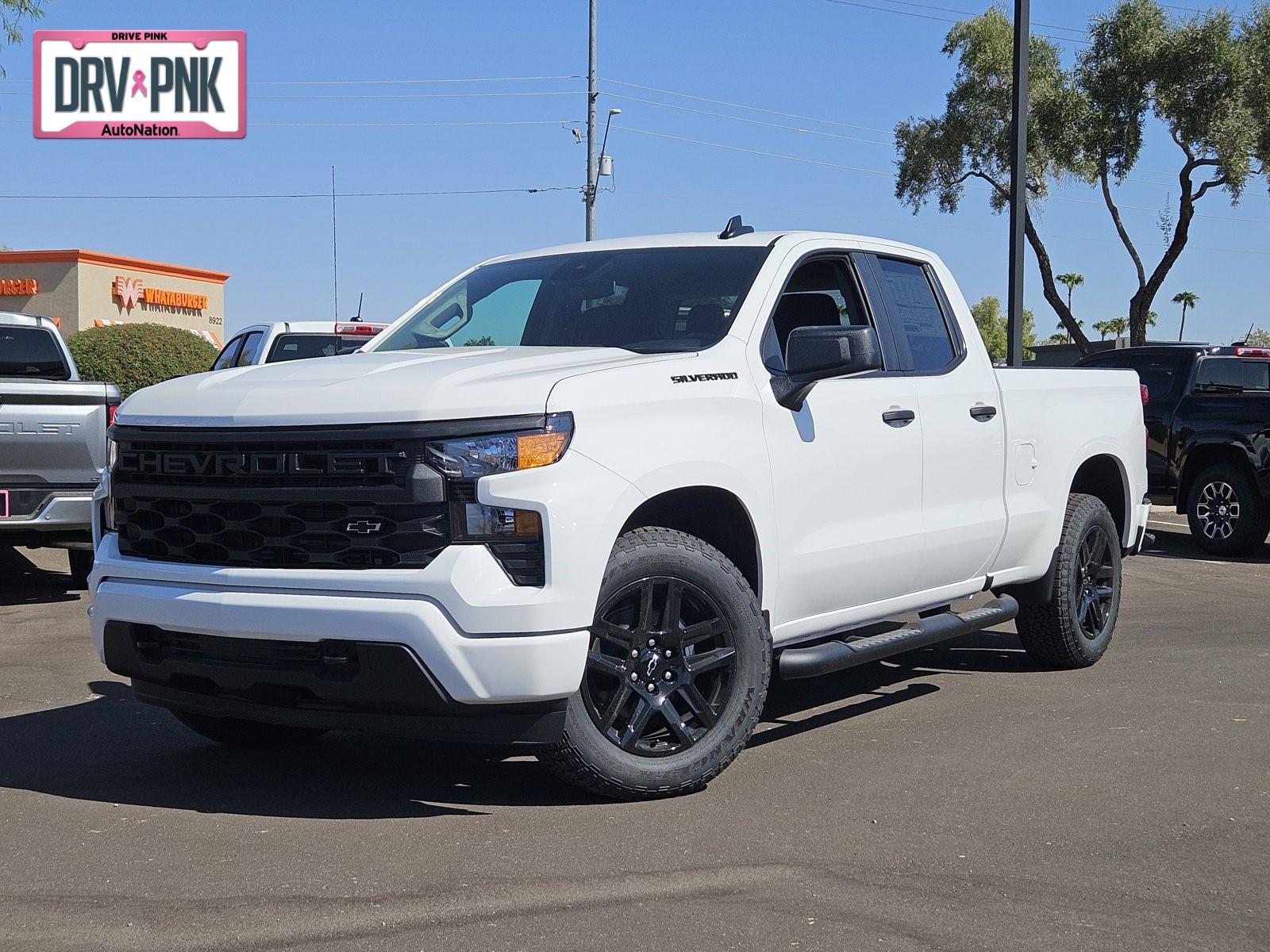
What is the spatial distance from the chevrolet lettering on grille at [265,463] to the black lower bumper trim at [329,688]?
0.51 m

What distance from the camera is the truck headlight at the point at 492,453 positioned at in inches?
178

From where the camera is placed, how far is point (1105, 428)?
25.3 ft

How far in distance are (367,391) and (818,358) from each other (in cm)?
164

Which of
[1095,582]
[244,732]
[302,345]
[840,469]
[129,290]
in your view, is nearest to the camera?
[840,469]

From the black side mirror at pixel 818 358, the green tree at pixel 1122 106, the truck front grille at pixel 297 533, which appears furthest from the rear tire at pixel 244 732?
the green tree at pixel 1122 106

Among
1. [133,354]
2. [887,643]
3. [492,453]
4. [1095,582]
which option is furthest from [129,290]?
[492,453]

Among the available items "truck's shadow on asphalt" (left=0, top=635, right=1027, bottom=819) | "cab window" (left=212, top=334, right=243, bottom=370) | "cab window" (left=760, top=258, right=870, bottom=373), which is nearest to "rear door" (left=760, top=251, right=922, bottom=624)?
"cab window" (left=760, top=258, right=870, bottom=373)

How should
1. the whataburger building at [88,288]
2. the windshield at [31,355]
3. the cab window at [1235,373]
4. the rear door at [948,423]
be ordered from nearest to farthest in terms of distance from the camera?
the rear door at [948,423] → the windshield at [31,355] → the cab window at [1235,373] → the whataburger building at [88,288]

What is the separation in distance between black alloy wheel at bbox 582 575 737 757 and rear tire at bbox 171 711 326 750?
1.38 metres

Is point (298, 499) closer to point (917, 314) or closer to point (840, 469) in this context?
point (840, 469)

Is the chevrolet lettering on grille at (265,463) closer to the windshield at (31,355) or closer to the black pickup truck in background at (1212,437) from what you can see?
the windshield at (31,355)

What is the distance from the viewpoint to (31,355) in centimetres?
1125

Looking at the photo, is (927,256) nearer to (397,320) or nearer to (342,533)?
(397,320)

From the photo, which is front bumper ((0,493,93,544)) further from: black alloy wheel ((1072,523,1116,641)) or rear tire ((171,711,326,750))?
black alloy wheel ((1072,523,1116,641))
